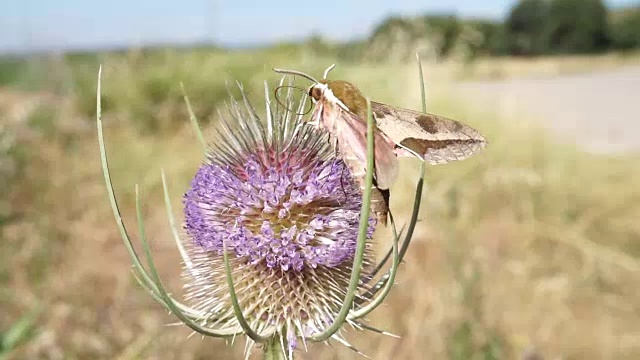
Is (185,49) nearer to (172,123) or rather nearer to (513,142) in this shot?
(172,123)

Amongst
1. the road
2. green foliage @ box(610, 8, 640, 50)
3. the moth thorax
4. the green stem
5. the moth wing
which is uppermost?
the moth thorax

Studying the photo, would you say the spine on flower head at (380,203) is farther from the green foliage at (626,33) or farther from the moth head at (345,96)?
the green foliage at (626,33)

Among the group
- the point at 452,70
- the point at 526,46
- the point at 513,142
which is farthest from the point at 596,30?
the point at 513,142

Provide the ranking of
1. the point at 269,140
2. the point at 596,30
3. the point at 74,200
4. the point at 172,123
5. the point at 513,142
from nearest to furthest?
1. the point at 269,140
2. the point at 74,200
3. the point at 513,142
4. the point at 172,123
5. the point at 596,30

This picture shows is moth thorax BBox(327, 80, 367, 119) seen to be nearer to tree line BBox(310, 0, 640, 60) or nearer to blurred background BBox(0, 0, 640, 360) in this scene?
blurred background BBox(0, 0, 640, 360)

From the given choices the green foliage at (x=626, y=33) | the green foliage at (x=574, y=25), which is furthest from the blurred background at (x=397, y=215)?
A: the green foliage at (x=626, y=33)

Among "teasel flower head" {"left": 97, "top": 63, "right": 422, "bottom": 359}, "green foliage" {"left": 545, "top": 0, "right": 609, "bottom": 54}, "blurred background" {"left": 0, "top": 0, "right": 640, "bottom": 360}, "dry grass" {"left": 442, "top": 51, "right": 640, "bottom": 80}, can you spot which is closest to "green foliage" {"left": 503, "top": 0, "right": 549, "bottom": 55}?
"green foliage" {"left": 545, "top": 0, "right": 609, "bottom": 54}
